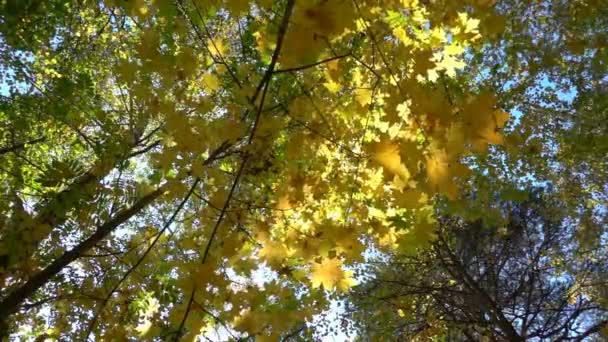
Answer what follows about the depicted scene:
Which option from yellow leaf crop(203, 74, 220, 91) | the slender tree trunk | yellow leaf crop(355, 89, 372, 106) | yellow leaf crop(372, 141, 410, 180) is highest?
yellow leaf crop(203, 74, 220, 91)

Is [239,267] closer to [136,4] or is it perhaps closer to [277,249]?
[277,249]

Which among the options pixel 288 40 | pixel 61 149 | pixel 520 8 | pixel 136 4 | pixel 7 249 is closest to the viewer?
pixel 288 40

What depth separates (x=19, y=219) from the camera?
306cm

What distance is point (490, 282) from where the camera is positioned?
26.7 ft

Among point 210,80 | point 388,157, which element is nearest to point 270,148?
point 210,80

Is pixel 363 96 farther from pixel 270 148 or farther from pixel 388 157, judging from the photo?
pixel 388 157

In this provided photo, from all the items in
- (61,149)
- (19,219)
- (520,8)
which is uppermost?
(520,8)

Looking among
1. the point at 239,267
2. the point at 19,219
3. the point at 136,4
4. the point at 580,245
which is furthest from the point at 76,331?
the point at 580,245

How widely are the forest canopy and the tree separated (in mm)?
216

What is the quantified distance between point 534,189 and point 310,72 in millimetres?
7192

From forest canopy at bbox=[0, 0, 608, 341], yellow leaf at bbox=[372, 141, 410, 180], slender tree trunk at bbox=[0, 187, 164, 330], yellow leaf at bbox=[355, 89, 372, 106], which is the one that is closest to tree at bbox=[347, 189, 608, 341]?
forest canopy at bbox=[0, 0, 608, 341]

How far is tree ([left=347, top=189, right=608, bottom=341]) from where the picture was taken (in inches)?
271

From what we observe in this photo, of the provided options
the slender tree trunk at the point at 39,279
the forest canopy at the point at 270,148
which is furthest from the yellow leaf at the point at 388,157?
the slender tree trunk at the point at 39,279

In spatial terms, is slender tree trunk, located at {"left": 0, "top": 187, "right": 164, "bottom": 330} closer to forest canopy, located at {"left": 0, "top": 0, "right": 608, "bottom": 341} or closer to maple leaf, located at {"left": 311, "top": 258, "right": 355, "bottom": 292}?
forest canopy, located at {"left": 0, "top": 0, "right": 608, "bottom": 341}
